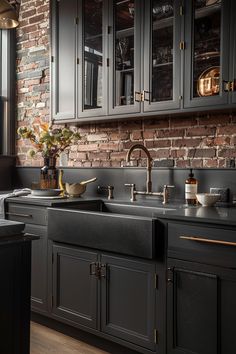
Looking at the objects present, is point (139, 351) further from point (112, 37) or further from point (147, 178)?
point (112, 37)

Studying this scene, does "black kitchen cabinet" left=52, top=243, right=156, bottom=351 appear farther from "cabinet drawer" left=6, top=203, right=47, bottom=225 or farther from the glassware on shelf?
the glassware on shelf

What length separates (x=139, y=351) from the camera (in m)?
2.25

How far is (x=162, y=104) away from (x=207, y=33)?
523mm

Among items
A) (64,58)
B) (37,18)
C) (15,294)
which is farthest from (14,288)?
(37,18)

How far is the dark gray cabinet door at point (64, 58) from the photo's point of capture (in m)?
3.31

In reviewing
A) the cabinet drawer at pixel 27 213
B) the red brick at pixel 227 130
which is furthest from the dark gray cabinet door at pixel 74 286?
the red brick at pixel 227 130

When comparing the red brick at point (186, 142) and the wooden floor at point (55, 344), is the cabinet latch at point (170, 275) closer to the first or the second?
the wooden floor at point (55, 344)

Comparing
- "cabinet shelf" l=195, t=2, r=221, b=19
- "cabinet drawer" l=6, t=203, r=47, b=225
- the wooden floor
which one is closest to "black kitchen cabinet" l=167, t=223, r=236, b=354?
the wooden floor

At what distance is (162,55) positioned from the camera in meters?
2.76

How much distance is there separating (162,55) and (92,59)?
67 centimetres

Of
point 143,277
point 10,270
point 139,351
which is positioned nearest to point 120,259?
point 143,277

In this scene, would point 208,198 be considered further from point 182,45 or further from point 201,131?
point 182,45

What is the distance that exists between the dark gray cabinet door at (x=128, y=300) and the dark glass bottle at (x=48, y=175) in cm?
115

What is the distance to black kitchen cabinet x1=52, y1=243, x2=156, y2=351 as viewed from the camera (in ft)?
7.32
